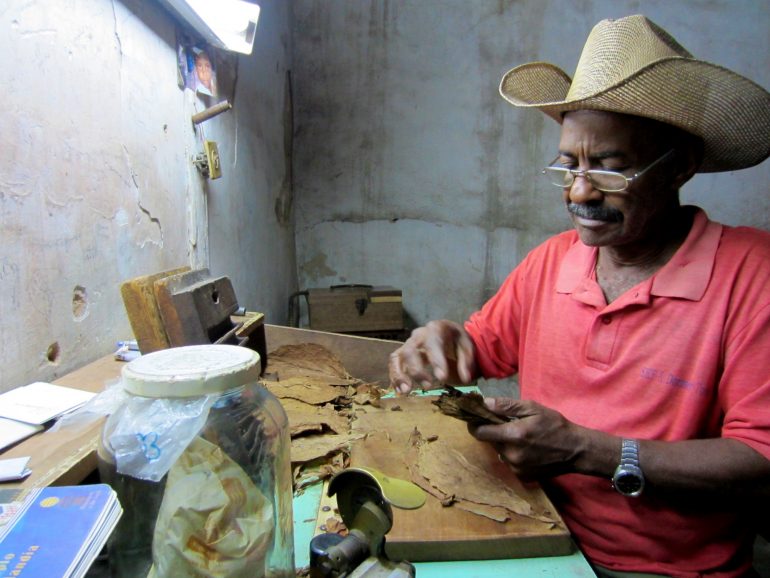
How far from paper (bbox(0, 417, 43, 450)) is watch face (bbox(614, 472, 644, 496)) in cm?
114

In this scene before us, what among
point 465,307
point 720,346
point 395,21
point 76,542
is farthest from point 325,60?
point 76,542

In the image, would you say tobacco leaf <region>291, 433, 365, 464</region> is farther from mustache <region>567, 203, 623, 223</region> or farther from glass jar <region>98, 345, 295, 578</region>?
mustache <region>567, 203, 623, 223</region>

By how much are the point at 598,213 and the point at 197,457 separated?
108 cm

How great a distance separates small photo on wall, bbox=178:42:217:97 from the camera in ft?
6.01

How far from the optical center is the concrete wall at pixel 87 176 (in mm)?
1015

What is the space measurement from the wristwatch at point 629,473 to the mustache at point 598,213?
54 centimetres

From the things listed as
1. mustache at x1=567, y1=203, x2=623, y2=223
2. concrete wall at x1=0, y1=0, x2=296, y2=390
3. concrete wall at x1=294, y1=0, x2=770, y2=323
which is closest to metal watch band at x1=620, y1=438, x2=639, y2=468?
mustache at x1=567, y1=203, x2=623, y2=223

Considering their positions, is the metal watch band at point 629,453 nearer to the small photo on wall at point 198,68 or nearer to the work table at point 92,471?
the work table at point 92,471

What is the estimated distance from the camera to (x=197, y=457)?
613 millimetres

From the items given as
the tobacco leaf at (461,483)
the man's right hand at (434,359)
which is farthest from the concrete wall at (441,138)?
the tobacco leaf at (461,483)

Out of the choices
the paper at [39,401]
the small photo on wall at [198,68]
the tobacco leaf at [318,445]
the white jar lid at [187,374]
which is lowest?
the tobacco leaf at [318,445]

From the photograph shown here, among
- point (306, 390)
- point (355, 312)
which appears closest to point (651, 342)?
point (306, 390)

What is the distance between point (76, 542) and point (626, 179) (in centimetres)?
126

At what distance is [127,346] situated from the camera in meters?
1.37
